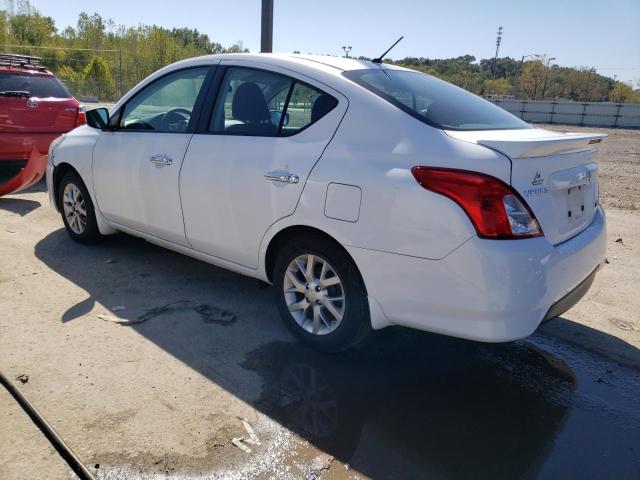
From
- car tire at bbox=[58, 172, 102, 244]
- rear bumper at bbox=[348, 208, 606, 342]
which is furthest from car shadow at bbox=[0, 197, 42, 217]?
rear bumper at bbox=[348, 208, 606, 342]

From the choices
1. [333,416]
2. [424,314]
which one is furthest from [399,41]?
[333,416]

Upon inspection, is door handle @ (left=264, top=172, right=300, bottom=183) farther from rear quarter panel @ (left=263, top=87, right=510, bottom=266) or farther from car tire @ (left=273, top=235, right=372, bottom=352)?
car tire @ (left=273, top=235, right=372, bottom=352)

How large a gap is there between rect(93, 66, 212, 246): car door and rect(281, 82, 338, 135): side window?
0.91 m

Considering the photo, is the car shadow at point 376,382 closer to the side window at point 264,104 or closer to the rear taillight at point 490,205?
the rear taillight at point 490,205

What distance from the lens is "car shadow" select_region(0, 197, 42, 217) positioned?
655cm

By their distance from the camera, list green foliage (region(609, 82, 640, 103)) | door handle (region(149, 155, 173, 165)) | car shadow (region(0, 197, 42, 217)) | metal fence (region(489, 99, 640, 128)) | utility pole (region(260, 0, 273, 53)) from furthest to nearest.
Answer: green foliage (region(609, 82, 640, 103)) → metal fence (region(489, 99, 640, 128)) → utility pole (region(260, 0, 273, 53)) → car shadow (region(0, 197, 42, 217)) → door handle (region(149, 155, 173, 165))

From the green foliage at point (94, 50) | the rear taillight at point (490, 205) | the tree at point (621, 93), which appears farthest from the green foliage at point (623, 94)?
the rear taillight at point (490, 205)

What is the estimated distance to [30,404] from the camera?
268cm

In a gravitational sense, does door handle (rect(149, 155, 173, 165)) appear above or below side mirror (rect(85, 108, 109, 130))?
below

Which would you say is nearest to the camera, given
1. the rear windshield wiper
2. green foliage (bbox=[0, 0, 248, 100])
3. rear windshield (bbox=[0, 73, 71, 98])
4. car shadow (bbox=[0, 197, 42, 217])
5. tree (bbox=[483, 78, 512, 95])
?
car shadow (bbox=[0, 197, 42, 217])

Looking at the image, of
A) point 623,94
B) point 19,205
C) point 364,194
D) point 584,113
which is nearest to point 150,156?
point 364,194

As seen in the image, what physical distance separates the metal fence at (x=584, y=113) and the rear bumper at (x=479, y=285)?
42278mm

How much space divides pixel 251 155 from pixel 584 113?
4446 centimetres

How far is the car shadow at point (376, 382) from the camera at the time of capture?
2504 mm
